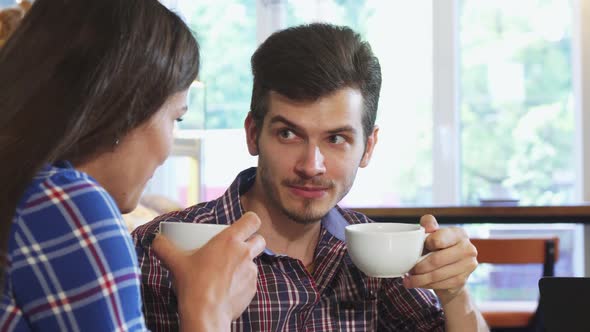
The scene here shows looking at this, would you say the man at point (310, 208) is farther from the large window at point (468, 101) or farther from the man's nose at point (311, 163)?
the large window at point (468, 101)

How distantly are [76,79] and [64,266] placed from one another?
0.22 meters

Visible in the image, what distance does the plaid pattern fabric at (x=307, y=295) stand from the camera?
44.4 inches

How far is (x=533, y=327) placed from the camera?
217 cm

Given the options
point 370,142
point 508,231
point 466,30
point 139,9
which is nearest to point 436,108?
point 466,30

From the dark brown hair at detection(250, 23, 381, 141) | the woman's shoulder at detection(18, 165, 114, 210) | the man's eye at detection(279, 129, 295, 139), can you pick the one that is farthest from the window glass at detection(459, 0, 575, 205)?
the woman's shoulder at detection(18, 165, 114, 210)

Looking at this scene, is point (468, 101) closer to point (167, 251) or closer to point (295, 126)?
point (295, 126)

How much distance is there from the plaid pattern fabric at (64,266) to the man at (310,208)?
1.46ft

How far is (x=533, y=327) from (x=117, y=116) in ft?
5.79

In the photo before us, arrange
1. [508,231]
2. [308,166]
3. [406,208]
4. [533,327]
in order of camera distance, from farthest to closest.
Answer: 1. [508,231]
2. [533,327]
3. [406,208]
4. [308,166]

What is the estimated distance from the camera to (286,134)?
1249 millimetres

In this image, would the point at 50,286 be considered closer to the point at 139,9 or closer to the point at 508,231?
the point at 139,9

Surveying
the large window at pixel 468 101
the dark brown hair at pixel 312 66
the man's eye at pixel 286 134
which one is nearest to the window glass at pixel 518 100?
the large window at pixel 468 101

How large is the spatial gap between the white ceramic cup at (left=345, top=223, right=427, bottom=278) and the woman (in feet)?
0.53

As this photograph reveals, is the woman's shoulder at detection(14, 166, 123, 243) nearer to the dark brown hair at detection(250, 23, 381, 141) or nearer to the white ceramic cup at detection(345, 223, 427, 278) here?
the white ceramic cup at detection(345, 223, 427, 278)
